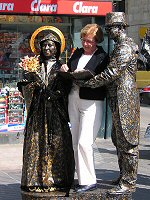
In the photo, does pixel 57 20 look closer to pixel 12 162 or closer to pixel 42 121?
pixel 12 162

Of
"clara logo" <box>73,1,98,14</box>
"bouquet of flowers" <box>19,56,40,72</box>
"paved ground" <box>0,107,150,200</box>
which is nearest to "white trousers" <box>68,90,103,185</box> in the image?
"paved ground" <box>0,107,150,200</box>

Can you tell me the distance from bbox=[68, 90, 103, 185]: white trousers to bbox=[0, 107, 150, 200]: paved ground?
1.11ft

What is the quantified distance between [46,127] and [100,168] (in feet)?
11.2

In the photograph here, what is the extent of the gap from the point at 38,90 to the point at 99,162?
4036mm

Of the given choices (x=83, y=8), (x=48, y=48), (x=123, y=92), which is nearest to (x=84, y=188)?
(x=123, y=92)

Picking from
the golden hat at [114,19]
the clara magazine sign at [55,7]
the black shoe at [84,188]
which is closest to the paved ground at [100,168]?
the black shoe at [84,188]

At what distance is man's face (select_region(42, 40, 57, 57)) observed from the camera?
18.7ft

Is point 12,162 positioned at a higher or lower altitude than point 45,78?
lower

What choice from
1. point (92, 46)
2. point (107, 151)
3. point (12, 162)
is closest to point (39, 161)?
point (92, 46)

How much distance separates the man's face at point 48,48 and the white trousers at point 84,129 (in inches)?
19.0

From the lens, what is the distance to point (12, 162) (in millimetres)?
9500

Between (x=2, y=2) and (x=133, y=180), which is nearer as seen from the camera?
(x=133, y=180)

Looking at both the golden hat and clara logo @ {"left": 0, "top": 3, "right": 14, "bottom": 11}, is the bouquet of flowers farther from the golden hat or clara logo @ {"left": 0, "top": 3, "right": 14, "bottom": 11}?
clara logo @ {"left": 0, "top": 3, "right": 14, "bottom": 11}

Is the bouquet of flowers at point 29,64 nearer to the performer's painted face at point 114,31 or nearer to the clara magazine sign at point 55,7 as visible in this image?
the performer's painted face at point 114,31
